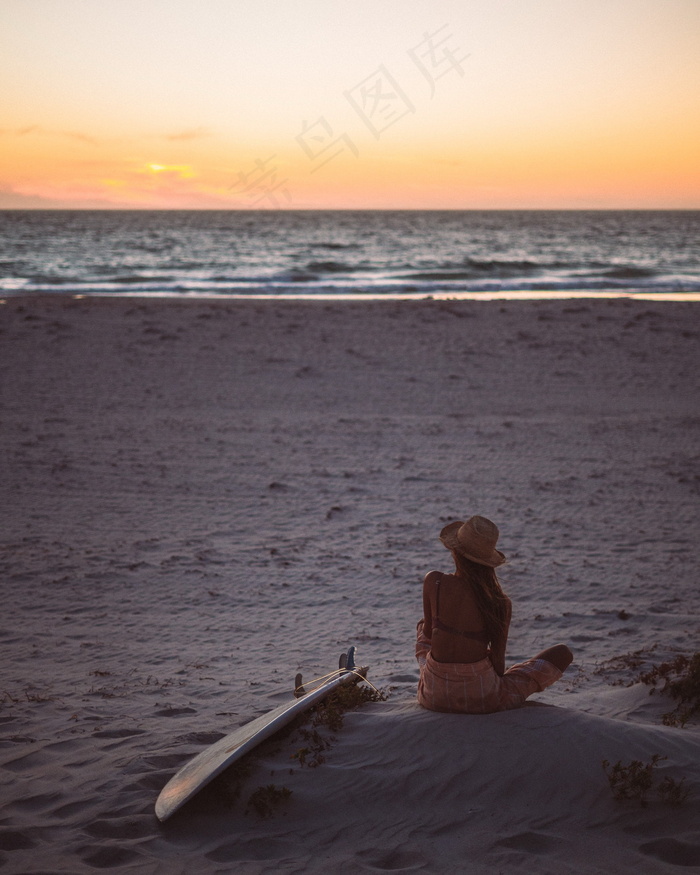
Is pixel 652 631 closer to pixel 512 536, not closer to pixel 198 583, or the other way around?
pixel 512 536

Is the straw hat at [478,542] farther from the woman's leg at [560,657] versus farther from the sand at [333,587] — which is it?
the sand at [333,587]

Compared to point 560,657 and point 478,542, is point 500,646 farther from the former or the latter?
point 478,542

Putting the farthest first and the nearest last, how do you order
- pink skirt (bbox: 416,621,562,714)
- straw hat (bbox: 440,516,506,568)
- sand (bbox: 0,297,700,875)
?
pink skirt (bbox: 416,621,562,714)
straw hat (bbox: 440,516,506,568)
sand (bbox: 0,297,700,875)

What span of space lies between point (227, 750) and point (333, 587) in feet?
7.17

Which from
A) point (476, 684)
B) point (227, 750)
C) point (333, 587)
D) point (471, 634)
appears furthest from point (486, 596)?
point (333, 587)

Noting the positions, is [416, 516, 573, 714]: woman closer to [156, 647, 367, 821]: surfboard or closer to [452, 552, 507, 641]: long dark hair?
[452, 552, 507, 641]: long dark hair

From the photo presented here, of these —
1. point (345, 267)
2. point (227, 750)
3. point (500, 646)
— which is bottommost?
point (227, 750)

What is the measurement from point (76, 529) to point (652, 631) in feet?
15.3

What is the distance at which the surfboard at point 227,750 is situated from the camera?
9.78 feet

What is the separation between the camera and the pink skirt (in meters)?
3.32

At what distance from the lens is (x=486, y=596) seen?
10.6 ft

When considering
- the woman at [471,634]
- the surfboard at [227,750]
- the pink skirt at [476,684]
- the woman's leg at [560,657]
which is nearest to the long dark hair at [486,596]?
the woman at [471,634]

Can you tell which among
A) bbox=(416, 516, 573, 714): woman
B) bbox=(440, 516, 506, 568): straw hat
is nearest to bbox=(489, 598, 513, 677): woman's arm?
bbox=(416, 516, 573, 714): woman

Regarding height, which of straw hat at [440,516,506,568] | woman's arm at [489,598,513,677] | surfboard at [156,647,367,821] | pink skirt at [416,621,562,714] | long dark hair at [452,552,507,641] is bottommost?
surfboard at [156,647,367,821]
